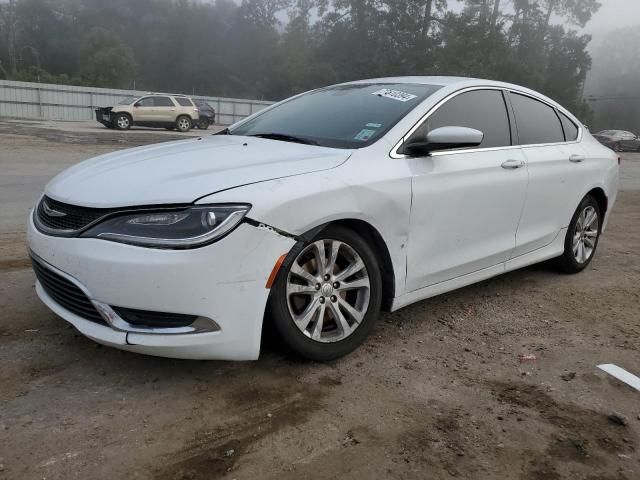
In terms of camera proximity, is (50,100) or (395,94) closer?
(395,94)

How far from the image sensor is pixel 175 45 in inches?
2940

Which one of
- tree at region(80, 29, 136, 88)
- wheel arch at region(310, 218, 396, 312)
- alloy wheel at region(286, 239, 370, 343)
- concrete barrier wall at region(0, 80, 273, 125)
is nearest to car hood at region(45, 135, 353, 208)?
wheel arch at region(310, 218, 396, 312)

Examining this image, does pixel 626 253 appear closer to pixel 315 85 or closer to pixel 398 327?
pixel 398 327

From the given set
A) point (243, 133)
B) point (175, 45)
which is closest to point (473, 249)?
point (243, 133)

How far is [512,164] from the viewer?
13.3 ft

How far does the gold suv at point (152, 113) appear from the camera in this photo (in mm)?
24750

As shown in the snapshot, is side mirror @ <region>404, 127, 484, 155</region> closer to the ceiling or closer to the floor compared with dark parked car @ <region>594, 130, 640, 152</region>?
closer to the ceiling

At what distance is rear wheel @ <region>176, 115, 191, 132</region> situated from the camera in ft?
85.3

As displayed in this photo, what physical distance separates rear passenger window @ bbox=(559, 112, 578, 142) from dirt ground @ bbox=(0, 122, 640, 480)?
167cm

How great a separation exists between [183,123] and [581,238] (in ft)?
75.9

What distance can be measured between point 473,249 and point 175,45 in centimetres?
7732

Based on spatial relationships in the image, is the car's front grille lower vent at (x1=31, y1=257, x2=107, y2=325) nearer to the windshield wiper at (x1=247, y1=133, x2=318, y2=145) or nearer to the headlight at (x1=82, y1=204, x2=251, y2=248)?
the headlight at (x1=82, y1=204, x2=251, y2=248)

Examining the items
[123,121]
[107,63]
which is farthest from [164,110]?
[107,63]

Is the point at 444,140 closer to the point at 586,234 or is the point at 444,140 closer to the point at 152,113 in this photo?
the point at 586,234
